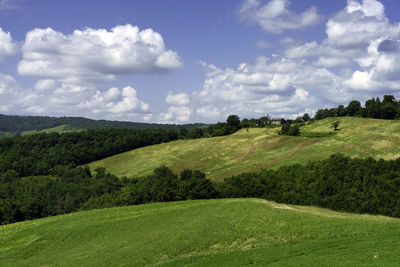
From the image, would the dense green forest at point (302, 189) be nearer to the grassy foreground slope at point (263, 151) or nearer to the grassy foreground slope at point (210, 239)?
the grassy foreground slope at point (210, 239)

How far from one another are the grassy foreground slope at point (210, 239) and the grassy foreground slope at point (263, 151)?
76393 mm

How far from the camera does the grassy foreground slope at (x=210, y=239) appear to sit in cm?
2631

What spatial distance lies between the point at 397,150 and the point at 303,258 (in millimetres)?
113662

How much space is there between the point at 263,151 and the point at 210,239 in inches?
4909

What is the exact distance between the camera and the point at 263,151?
156m

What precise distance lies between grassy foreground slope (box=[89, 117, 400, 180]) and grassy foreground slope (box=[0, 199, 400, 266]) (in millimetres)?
76393

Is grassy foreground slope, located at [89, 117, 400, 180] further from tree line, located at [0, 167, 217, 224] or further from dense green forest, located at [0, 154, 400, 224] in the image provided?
dense green forest, located at [0, 154, 400, 224]

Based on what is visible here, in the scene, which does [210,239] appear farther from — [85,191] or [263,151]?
[263,151]

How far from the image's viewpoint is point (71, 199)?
12150cm

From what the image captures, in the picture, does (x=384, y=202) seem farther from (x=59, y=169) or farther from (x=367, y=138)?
(x=59, y=169)

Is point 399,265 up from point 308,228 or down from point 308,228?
up

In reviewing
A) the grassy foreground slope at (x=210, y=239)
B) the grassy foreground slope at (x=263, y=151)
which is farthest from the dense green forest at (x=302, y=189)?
the grassy foreground slope at (x=263, y=151)

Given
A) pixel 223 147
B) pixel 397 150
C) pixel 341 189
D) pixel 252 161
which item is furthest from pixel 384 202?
pixel 223 147

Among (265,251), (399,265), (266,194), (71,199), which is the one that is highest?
(399,265)
